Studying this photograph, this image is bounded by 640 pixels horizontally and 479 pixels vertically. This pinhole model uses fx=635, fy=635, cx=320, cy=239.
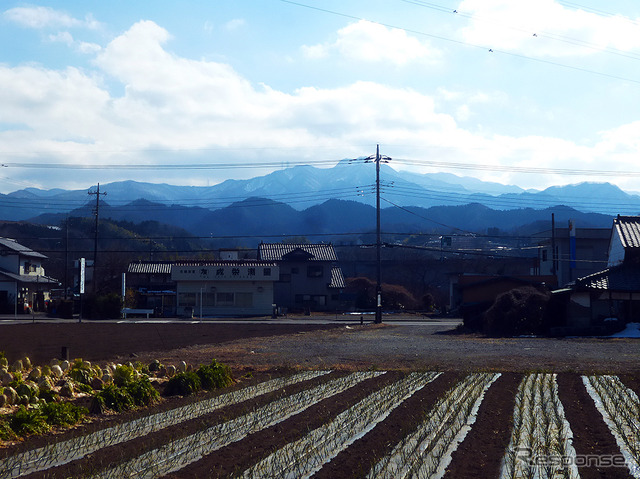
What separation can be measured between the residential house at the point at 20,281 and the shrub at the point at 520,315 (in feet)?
125

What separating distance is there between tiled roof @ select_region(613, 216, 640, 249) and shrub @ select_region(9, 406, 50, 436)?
32573mm

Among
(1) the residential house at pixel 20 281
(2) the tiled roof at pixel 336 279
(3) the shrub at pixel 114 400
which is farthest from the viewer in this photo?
(2) the tiled roof at pixel 336 279

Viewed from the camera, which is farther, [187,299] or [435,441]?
[187,299]

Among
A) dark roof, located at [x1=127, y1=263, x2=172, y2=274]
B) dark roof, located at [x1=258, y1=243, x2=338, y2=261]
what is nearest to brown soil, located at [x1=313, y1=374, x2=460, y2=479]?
dark roof, located at [x1=258, y1=243, x2=338, y2=261]

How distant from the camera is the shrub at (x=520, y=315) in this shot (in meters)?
30.8

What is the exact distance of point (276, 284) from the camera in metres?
60.8

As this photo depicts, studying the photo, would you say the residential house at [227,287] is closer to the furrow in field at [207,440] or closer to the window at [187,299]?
the window at [187,299]

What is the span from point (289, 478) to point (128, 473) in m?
1.67

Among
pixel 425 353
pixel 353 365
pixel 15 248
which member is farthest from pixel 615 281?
pixel 15 248

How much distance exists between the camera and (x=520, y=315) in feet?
101

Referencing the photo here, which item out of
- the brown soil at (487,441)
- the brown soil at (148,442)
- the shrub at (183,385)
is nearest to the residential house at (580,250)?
the brown soil at (487,441)

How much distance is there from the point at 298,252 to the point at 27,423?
51.7m

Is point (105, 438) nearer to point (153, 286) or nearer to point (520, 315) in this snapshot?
point (520, 315)

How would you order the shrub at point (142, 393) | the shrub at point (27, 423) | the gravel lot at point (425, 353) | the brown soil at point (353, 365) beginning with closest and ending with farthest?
the brown soil at point (353, 365)
the shrub at point (27, 423)
the shrub at point (142, 393)
the gravel lot at point (425, 353)
